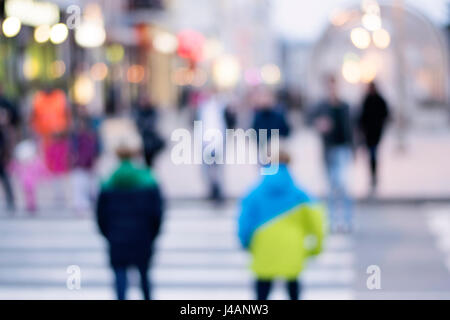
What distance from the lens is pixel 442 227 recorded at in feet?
40.5

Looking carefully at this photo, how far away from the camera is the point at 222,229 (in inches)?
490

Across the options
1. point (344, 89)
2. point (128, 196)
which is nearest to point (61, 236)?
point (128, 196)

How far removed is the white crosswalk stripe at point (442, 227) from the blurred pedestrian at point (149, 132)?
4356 millimetres

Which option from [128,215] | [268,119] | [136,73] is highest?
[136,73]

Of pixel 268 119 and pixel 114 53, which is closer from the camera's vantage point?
pixel 268 119

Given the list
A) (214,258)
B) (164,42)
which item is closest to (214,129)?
(214,258)

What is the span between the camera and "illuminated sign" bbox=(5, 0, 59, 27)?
71.8 feet

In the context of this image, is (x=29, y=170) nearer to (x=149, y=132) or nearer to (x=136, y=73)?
(x=149, y=132)

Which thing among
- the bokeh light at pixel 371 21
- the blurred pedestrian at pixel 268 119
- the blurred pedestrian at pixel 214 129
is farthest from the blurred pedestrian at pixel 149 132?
the bokeh light at pixel 371 21

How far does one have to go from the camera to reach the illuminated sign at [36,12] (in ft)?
71.8

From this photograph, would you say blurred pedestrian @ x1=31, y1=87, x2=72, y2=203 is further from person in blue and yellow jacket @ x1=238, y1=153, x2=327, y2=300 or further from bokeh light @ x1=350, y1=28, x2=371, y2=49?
bokeh light @ x1=350, y1=28, x2=371, y2=49

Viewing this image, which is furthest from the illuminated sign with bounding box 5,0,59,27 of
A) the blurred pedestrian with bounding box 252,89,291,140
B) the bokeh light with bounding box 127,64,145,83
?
the bokeh light with bounding box 127,64,145,83

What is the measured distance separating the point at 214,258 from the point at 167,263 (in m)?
0.56

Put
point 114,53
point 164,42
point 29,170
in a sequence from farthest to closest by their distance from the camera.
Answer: point 164,42
point 114,53
point 29,170
